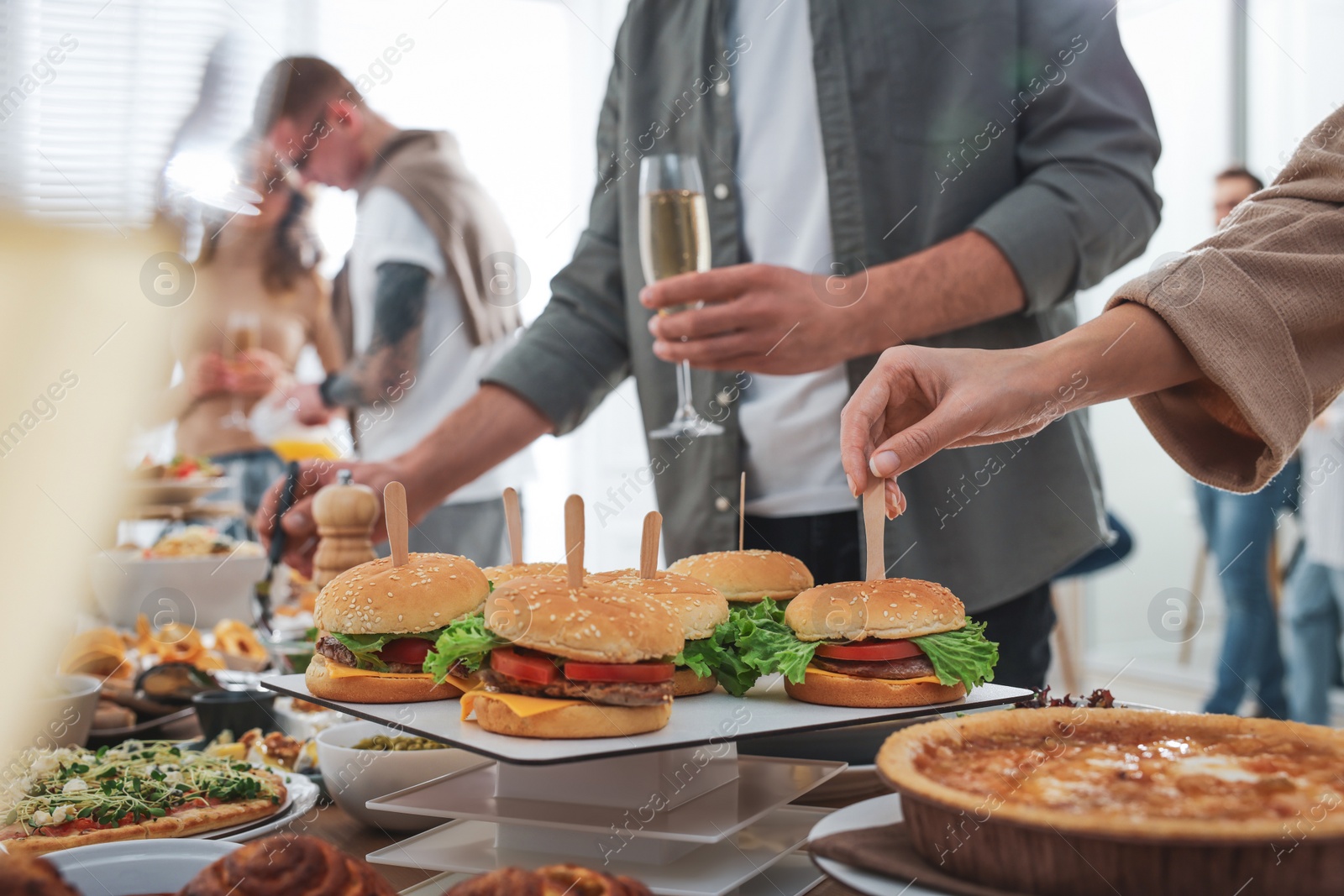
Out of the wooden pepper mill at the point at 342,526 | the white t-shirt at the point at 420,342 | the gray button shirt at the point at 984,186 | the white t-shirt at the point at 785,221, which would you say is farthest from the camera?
the white t-shirt at the point at 420,342

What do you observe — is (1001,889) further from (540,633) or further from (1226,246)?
(1226,246)

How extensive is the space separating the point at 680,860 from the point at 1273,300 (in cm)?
90

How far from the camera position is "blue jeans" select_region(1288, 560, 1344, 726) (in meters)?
4.73

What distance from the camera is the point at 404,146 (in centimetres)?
346

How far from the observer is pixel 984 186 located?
78.6 inches

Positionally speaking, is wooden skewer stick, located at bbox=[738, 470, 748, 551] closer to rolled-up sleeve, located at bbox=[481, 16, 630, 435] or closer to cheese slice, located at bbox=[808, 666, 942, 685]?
cheese slice, located at bbox=[808, 666, 942, 685]

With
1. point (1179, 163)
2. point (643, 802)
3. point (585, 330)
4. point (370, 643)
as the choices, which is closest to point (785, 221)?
point (585, 330)

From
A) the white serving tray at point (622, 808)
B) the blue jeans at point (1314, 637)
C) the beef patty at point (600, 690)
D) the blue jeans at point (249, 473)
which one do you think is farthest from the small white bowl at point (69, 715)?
the blue jeans at point (1314, 637)

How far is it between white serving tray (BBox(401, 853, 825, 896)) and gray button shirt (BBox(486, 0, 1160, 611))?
3.18ft

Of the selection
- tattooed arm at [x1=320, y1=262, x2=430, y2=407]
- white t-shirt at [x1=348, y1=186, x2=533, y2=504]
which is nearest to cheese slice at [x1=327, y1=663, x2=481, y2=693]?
white t-shirt at [x1=348, y1=186, x2=533, y2=504]

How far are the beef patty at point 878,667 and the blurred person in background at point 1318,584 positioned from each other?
12.7 ft

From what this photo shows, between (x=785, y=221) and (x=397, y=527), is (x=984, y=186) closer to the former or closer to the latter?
(x=785, y=221)

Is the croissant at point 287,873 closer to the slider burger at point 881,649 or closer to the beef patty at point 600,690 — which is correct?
the beef patty at point 600,690

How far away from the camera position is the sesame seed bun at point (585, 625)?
3.44ft
